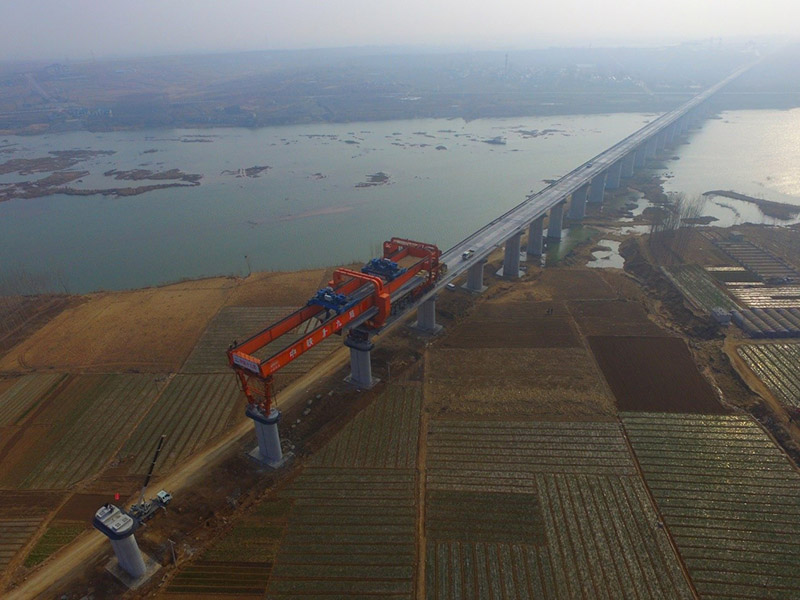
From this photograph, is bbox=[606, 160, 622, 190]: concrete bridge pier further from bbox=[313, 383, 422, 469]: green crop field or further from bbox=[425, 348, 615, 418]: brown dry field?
bbox=[313, 383, 422, 469]: green crop field

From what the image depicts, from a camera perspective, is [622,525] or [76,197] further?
[76,197]

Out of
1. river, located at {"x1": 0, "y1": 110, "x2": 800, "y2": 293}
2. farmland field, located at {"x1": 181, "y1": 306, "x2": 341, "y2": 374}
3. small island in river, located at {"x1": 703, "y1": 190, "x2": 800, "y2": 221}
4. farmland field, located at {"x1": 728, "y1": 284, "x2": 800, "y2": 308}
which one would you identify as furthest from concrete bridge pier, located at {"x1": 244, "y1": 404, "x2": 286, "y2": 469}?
small island in river, located at {"x1": 703, "y1": 190, "x2": 800, "y2": 221}

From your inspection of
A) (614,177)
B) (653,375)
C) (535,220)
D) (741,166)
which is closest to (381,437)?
(653,375)

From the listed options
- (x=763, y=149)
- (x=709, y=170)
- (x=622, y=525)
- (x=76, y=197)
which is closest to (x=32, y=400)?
(x=622, y=525)

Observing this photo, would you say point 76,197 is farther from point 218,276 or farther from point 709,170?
point 709,170

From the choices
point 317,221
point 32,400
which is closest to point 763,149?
point 317,221

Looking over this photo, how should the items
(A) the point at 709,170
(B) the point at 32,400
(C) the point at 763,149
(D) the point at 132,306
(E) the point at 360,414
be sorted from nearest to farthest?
(E) the point at 360,414, (B) the point at 32,400, (D) the point at 132,306, (A) the point at 709,170, (C) the point at 763,149

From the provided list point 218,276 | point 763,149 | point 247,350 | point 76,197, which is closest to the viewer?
point 247,350

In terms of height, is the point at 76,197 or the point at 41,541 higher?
the point at 76,197
